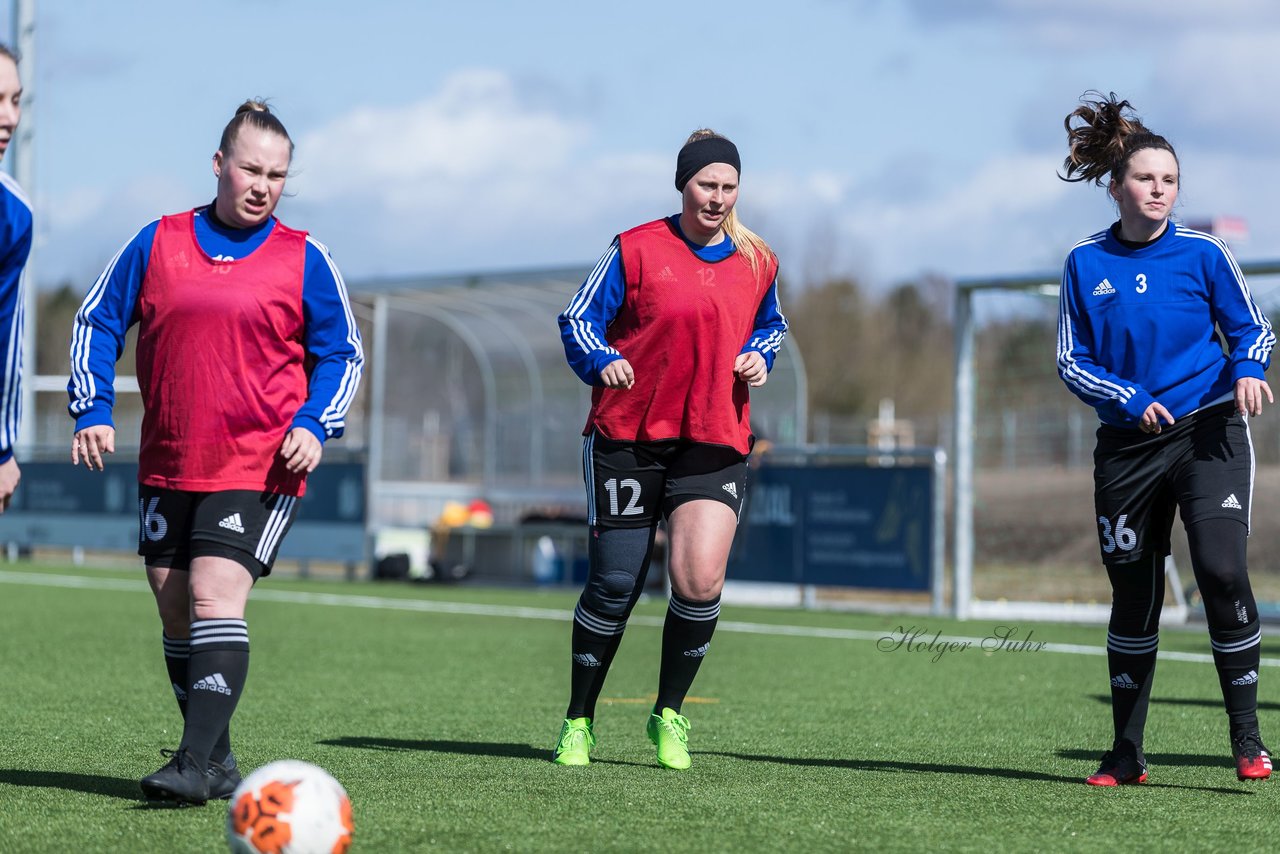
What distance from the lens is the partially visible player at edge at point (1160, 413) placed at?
5512mm

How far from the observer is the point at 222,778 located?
16.6 feet

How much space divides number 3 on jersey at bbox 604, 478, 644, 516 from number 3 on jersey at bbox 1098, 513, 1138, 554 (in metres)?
1.53

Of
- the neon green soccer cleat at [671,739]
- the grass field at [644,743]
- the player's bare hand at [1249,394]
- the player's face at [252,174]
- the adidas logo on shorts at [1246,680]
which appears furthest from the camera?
the neon green soccer cleat at [671,739]

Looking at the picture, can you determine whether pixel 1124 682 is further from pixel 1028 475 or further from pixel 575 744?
pixel 1028 475

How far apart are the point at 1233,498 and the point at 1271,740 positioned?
174 cm

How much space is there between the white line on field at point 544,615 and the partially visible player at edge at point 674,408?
18.8ft

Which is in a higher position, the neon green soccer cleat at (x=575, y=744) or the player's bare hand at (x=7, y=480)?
the player's bare hand at (x=7, y=480)

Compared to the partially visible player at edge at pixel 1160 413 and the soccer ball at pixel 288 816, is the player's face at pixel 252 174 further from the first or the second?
the partially visible player at edge at pixel 1160 413

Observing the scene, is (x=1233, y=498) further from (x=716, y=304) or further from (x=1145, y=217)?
(x=716, y=304)

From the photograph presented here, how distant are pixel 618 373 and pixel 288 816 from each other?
7.19 ft

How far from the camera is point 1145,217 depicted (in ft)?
18.5

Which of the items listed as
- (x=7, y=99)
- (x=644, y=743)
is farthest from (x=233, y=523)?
(x=644, y=743)

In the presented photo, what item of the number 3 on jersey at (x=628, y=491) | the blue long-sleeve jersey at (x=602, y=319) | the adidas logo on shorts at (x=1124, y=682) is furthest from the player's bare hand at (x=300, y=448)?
the adidas logo on shorts at (x=1124, y=682)

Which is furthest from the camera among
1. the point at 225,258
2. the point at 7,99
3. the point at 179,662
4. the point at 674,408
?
the point at 674,408
